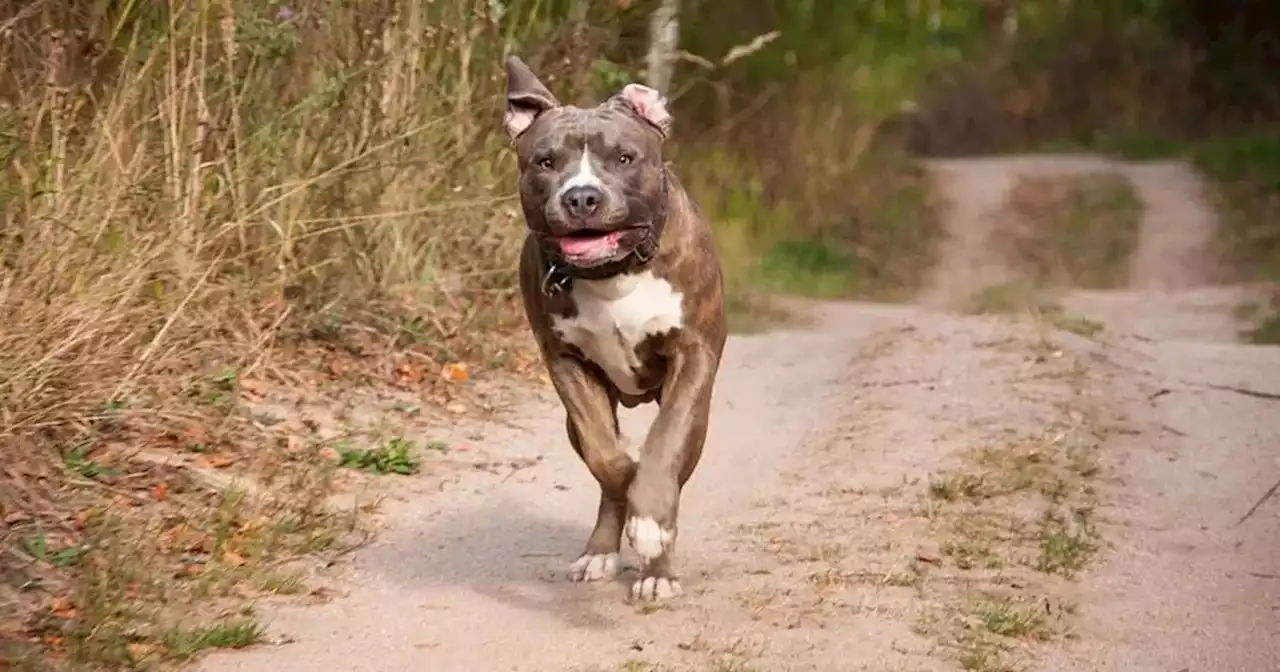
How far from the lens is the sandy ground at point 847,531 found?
502 centimetres

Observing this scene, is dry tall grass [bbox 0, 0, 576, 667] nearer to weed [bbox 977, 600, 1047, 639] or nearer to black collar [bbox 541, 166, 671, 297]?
black collar [bbox 541, 166, 671, 297]

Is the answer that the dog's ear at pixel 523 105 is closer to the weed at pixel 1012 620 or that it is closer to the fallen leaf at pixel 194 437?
the weed at pixel 1012 620

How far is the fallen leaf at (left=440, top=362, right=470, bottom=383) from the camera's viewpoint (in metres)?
8.45

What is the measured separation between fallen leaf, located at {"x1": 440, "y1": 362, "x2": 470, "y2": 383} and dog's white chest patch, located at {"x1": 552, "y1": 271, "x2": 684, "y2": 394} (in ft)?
10.4

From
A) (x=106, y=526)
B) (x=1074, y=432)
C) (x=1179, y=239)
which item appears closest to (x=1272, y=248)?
(x=1179, y=239)

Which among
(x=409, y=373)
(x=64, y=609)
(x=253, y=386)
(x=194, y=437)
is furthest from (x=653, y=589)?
(x=409, y=373)

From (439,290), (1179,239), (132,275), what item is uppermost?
(132,275)

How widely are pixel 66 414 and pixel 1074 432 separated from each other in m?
4.01

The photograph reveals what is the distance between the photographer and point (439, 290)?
8.98 metres

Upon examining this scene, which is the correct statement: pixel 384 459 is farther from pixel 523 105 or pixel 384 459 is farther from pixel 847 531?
pixel 523 105

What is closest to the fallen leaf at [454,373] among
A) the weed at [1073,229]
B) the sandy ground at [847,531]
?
the sandy ground at [847,531]

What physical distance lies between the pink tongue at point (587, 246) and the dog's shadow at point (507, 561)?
1074 mm

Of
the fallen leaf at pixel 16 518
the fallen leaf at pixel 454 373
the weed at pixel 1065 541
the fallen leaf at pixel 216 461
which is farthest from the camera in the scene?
the fallen leaf at pixel 454 373

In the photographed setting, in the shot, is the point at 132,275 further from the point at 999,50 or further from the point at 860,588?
the point at 999,50
